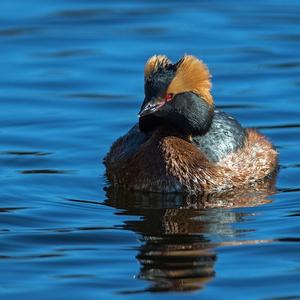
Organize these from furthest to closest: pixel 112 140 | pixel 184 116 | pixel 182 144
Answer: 1. pixel 112 140
2. pixel 182 144
3. pixel 184 116

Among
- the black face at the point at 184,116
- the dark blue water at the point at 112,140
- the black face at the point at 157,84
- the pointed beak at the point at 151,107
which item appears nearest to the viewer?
the dark blue water at the point at 112,140

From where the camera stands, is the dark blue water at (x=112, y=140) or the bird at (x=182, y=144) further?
the bird at (x=182, y=144)

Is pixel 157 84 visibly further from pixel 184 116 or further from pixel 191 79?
pixel 184 116

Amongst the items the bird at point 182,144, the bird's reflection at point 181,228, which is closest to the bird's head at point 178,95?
the bird at point 182,144

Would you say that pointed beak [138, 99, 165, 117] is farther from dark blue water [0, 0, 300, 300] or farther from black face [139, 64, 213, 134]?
dark blue water [0, 0, 300, 300]

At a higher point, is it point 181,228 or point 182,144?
point 182,144

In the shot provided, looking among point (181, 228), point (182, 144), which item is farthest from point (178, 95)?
point (181, 228)

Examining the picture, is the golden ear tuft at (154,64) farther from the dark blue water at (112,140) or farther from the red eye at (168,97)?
the dark blue water at (112,140)

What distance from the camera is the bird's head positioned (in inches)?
664

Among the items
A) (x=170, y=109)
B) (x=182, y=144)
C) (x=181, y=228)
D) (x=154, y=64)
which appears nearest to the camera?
(x=181, y=228)

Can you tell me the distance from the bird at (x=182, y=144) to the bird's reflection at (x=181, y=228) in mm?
202

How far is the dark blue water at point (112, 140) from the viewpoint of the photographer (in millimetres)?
13805

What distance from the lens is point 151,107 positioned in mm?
16766

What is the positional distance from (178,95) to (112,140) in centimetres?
255
